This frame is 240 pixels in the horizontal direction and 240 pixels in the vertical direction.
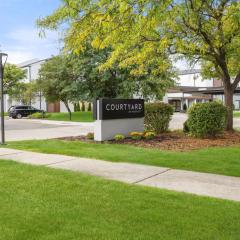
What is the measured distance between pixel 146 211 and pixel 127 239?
1031 mm

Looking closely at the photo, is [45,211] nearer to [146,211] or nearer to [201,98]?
[146,211]

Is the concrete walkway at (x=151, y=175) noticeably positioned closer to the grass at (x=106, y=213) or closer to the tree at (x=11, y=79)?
the grass at (x=106, y=213)

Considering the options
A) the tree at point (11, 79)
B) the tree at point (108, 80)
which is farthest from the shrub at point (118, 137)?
the tree at point (11, 79)

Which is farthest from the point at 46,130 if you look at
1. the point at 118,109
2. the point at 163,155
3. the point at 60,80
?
the point at 163,155

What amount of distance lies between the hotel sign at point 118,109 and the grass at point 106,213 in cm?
720

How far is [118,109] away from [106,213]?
32.2 feet

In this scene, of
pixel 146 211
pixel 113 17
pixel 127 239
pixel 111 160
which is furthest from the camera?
pixel 111 160

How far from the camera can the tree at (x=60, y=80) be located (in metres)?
32.9

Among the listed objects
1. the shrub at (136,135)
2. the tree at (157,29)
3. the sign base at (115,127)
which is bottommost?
the shrub at (136,135)

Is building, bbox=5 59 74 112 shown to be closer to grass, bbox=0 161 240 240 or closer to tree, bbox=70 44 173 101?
tree, bbox=70 44 173 101

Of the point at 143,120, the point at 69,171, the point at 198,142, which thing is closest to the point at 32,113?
the point at 143,120

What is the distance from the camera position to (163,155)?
10.5 meters

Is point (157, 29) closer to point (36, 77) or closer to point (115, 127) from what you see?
point (115, 127)

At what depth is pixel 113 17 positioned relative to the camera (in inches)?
249
